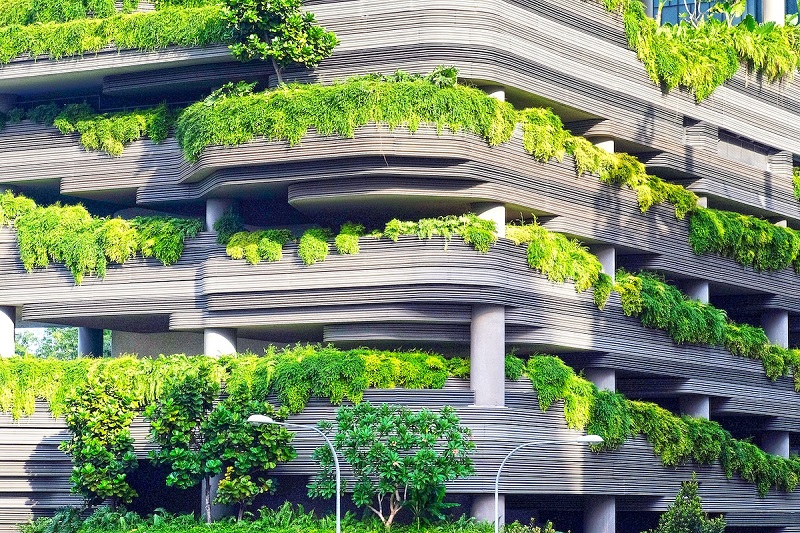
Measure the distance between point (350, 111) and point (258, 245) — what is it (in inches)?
219

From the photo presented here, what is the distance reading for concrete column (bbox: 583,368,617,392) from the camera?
60.1 m

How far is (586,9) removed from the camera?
6003cm

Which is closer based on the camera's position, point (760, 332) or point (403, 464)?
point (403, 464)

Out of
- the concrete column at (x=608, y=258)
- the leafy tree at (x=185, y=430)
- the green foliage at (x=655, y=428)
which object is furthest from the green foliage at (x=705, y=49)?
the leafy tree at (x=185, y=430)

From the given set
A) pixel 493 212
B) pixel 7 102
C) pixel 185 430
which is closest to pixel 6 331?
pixel 7 102

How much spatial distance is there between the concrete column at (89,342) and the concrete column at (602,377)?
20.9 meters

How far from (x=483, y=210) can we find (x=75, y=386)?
1449 cm

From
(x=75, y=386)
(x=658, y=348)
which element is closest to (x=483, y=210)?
(x=658, y=348)

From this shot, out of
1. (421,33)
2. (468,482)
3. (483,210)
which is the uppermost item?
(421,33)

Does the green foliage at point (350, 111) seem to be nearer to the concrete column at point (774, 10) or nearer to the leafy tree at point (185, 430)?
the leafy tree at point (185, 430)

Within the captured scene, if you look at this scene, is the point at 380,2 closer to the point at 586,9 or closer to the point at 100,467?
the point at 586,9

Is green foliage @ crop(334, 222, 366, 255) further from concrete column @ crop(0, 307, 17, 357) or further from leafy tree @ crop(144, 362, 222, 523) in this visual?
concrete column @ crop(0, 307, 17, 357)

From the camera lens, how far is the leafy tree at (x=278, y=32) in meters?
55.8

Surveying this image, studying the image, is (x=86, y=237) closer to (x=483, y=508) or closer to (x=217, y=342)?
(x=217, y=342)
